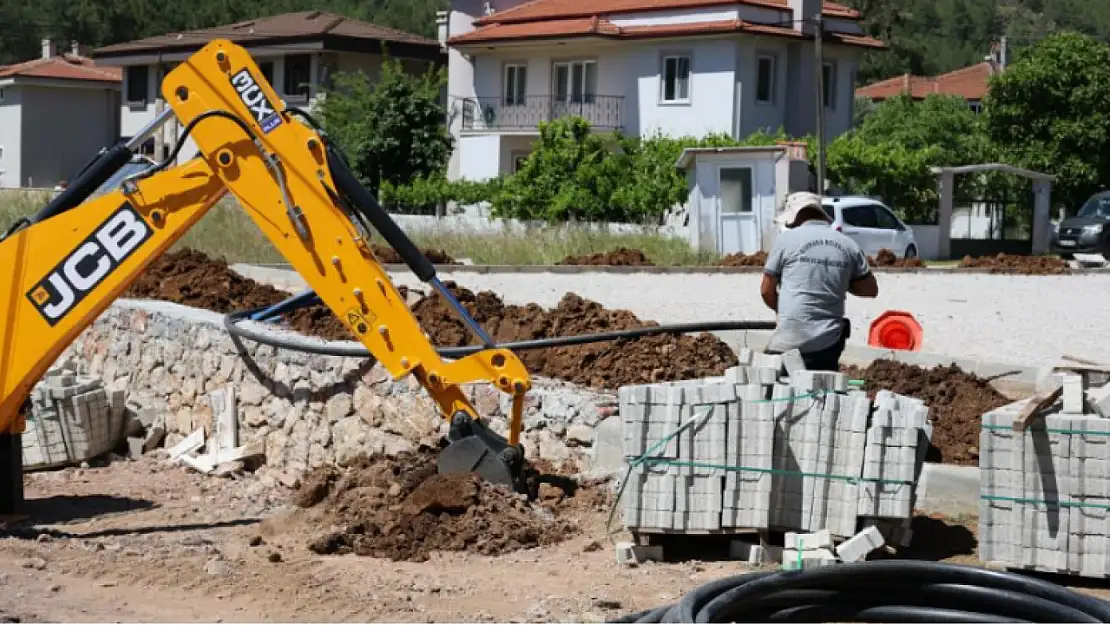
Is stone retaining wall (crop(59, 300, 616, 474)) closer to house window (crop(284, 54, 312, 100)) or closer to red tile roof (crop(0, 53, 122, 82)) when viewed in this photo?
house window (crop(284, 54, 312, 100))

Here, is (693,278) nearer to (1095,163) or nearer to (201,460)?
(201,460)

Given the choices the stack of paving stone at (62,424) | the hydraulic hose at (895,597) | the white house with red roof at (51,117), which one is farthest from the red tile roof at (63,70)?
the hydraulic hose at (895,597)

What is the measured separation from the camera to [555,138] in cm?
4003

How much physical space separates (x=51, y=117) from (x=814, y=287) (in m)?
64.0

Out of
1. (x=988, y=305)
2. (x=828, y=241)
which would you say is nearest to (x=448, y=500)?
(x=828, y=241)

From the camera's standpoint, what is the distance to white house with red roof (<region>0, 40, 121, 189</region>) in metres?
66.2

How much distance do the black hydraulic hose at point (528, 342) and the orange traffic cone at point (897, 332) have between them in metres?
1.68

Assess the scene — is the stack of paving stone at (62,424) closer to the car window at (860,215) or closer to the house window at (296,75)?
the car window at (860,215)

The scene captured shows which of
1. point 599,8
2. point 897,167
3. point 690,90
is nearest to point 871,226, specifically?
point 897,167

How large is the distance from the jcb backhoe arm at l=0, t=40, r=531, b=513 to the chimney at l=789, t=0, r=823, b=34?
128 feet

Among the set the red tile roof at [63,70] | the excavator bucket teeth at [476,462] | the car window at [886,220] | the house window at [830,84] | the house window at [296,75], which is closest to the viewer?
the excavator bucket teeth at [476,462]

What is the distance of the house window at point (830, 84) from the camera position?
49562 mm

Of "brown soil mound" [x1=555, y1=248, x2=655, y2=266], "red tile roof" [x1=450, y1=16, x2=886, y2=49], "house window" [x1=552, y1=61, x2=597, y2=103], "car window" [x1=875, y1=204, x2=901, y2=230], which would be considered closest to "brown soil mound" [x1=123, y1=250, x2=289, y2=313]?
"brown soil mound" [x1=555, y1=248, x2=655, y2=266]

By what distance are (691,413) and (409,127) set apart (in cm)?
3940
